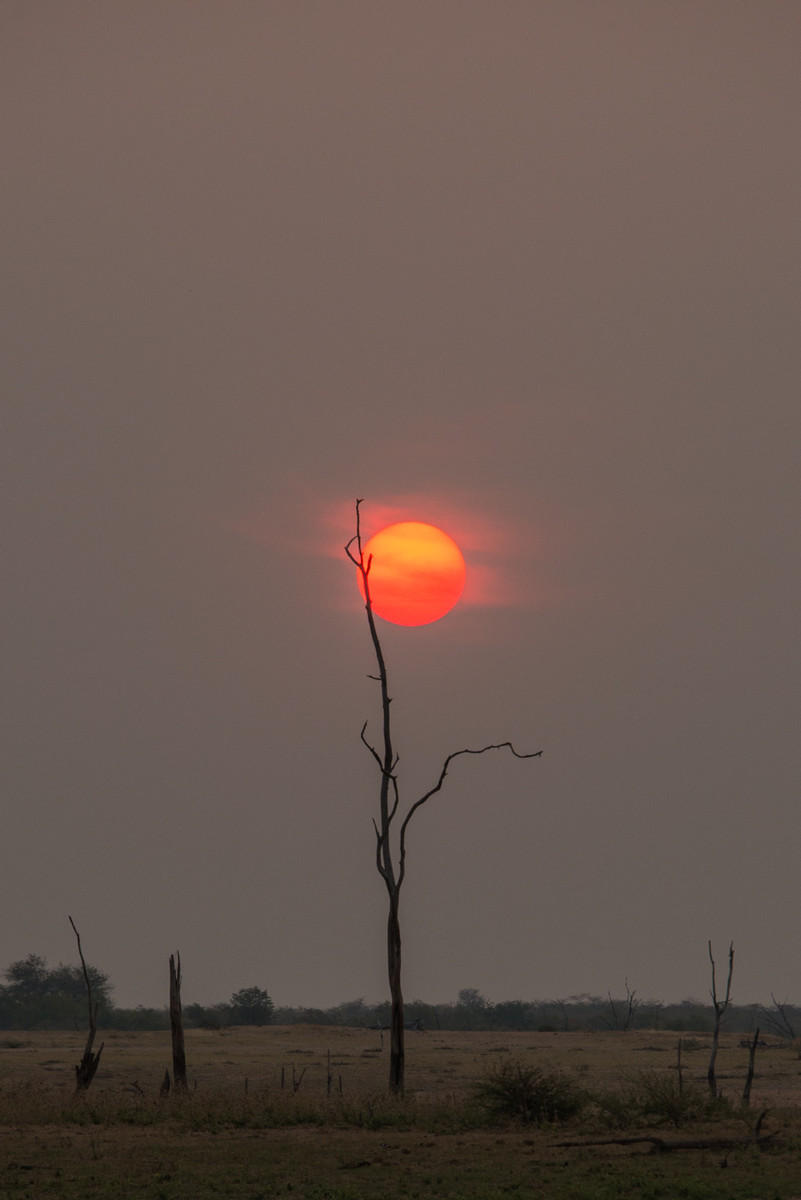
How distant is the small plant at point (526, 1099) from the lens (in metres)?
29.9

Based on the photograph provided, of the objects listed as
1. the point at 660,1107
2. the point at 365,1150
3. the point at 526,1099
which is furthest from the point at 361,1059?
the point at 365,1150

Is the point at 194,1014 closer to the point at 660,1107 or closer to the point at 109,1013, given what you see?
the point at 109,1013

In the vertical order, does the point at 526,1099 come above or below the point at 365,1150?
above

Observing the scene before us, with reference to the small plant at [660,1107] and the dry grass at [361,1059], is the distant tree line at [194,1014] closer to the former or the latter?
the dry grass at [361,1059]

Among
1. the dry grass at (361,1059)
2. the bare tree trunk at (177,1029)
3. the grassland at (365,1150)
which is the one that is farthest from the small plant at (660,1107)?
the bare tree trunk at (177,1029)

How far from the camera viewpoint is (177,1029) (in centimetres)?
3841

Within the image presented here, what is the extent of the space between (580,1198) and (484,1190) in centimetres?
147

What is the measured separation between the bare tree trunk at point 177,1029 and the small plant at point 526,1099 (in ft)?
29.6

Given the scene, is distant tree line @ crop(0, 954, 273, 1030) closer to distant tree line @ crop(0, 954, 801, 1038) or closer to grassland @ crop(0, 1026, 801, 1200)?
distant tree line @ crop(0, 954, 801, 1038)

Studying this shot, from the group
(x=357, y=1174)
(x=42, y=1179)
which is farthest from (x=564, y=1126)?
(x=42, y=1179)

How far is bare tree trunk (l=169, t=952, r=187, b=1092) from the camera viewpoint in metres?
36.3

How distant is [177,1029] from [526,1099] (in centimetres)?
1230

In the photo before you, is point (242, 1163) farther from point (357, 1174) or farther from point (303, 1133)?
point (303, 1133)

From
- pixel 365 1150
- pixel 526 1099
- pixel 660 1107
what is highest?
pixel 526 1099
